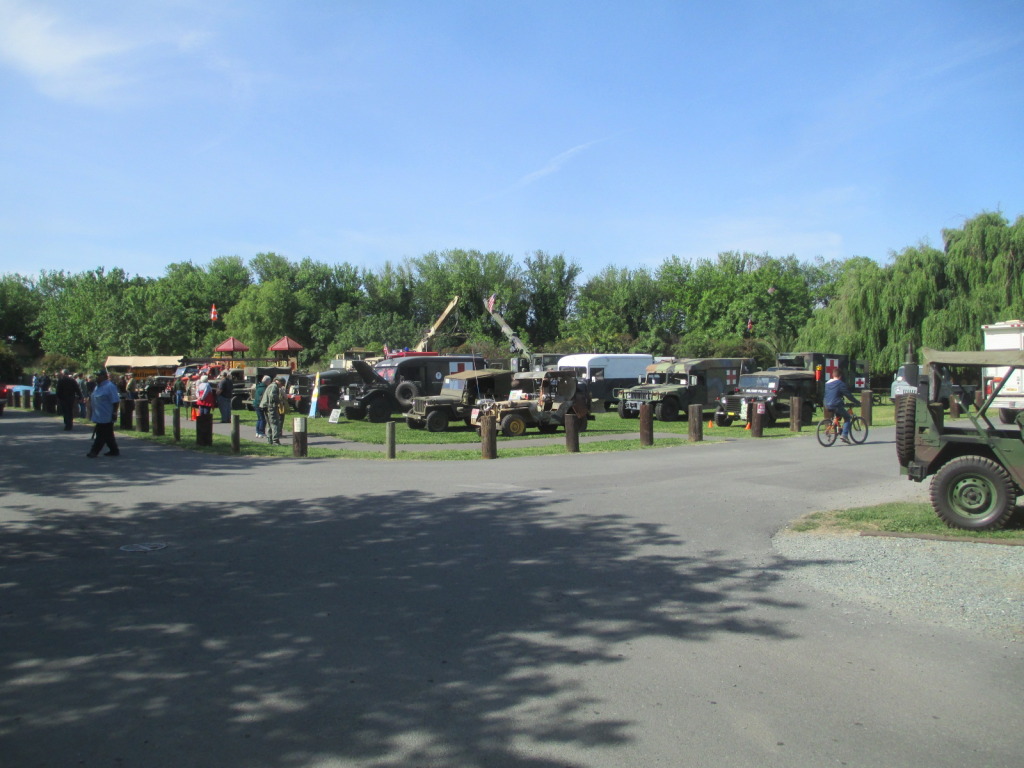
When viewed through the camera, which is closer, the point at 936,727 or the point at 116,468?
the point at 936,727

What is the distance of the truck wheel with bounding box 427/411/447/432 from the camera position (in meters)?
22.8

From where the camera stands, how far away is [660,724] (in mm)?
4062

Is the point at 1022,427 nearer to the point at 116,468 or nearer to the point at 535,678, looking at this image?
the point at 535,678

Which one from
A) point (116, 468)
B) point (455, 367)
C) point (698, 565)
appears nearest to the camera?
point (698, 565)

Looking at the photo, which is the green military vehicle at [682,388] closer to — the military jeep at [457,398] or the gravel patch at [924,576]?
the military jeep at [457,398]

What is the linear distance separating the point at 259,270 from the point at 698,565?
3436 inches

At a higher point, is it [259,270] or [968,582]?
[259,270]

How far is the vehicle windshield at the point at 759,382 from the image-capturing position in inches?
989

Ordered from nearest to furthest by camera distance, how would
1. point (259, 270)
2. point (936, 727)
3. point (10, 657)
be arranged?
point (936, 727) < point (10, 657) < point (259, 270)

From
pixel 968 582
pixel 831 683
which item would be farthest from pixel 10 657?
pixel 968 582

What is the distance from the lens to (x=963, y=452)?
9023mm

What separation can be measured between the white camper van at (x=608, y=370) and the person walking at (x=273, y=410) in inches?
574

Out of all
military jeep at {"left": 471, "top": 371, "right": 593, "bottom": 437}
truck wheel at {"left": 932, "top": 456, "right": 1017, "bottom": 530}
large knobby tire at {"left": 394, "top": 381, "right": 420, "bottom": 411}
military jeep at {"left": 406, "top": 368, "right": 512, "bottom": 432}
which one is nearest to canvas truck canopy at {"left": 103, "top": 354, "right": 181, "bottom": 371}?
large knobby tire at {"left": 394, "top": 381, "right": 420, "bottom": 411}

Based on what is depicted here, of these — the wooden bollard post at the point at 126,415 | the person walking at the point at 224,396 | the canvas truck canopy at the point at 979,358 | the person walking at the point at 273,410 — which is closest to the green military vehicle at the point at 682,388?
the person walking at the point at 273,410
